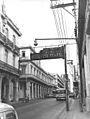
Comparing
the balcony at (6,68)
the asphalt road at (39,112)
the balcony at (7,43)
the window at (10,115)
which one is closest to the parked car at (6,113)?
the window at (10,115)

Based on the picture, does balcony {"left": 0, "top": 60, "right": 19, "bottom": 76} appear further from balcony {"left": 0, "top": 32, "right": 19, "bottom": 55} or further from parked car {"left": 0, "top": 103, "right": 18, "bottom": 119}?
parked car {"left": 0, "top": 103, "right": 18, "bottom": 119}

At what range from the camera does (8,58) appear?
36406 mm

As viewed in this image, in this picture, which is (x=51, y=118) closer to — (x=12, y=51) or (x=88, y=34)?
(x=88, y=34)

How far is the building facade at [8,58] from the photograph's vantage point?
33.3 m

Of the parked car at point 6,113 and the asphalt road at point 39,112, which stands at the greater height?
the parked car at point 6,113

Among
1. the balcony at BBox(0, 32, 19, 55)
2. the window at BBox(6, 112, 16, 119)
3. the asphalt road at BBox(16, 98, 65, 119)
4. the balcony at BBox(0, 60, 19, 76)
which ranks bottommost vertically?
the asphalt road at BBox(16, 98, 65, 119)

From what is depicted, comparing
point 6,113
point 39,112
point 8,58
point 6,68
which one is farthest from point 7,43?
point 6,113

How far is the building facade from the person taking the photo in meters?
33.3

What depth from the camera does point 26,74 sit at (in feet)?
176

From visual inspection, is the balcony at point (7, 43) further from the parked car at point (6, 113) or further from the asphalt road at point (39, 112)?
the parked car at point (6, 113)

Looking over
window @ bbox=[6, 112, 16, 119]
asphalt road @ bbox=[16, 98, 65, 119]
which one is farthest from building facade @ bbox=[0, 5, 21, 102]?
window @ bbox=[6, 112, 16, 119]

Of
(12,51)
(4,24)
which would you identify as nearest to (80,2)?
(4,24)

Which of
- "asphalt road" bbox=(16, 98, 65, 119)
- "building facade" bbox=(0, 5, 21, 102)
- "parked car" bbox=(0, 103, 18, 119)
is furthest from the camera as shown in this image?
"building facade" bbox=(0, 5, 21, 102)

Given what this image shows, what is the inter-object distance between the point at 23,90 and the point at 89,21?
153ft
